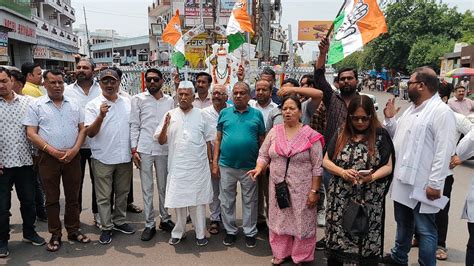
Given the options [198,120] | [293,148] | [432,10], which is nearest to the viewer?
[293,148]

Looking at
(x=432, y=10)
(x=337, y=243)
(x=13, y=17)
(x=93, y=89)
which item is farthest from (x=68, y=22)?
(x=337, y=243)

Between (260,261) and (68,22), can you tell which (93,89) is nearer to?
(260,261)

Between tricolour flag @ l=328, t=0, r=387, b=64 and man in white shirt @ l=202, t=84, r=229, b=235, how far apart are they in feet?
4.29

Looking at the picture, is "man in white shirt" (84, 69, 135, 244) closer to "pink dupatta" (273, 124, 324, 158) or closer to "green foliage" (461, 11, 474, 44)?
"pink dupatta" (273, 124, 324, 158)

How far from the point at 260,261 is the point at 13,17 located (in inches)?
826

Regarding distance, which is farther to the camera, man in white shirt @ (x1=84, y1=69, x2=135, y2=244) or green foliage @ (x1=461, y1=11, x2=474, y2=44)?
green foliage @ (x1=461, y1=11, x2=474, y2=44)

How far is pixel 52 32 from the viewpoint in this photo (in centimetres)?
3061

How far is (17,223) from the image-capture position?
15.0 feet

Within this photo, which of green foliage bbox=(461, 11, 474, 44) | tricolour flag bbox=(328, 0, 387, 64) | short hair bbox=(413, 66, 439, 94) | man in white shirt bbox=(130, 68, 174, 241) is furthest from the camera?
green foliage bbox=(461, 11, 474, 44)

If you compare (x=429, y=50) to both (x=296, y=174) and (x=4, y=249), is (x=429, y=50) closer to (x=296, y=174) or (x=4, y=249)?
(x=296, y=174)

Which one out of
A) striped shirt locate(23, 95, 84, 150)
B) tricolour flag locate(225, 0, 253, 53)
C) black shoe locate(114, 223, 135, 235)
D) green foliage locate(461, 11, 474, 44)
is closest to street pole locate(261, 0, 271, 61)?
green foliage locate(461, 11, 474, 44)

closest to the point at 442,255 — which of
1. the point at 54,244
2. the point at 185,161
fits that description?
the point at 185,161

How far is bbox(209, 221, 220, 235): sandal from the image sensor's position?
4.30 metres

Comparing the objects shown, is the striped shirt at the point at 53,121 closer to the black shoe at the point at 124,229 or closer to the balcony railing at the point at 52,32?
the black shoe at the point at 124,229
